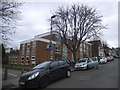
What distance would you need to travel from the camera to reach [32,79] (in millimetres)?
6980

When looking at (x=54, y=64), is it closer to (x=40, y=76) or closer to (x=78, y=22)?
(x=40, y=76)

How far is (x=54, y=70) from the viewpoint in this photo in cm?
843

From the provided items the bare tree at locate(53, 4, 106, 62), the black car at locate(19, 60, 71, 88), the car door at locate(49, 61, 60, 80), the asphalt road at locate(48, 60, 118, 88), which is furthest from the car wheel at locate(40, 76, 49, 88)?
the bare tree at locate(53, 4, 106, 62)

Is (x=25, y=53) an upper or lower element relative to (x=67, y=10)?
lower

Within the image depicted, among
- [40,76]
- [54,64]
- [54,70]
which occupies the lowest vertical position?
[40,76]

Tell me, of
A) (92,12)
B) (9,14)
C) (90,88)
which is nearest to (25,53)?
(92,12)

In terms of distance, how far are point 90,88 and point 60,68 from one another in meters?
3.15

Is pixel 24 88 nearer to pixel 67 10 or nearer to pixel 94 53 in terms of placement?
pixel 67 10

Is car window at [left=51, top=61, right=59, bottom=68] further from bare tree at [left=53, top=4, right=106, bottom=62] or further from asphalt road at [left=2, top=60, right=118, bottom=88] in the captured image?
bare tree at [left=53, top=4, right=106, bottom=62]

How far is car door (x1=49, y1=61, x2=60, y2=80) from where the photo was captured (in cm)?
816

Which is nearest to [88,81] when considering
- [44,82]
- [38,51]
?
[44,82]

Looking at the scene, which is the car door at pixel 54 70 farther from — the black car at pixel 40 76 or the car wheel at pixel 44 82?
the car wheel at pixel 44 82

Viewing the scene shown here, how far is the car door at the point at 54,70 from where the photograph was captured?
8164 mm

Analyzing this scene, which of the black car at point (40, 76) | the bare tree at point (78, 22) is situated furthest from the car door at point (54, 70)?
the bare tree at point (78, 22)
